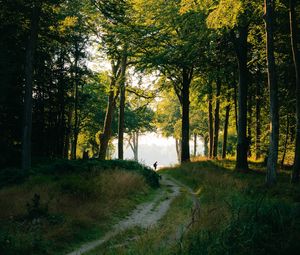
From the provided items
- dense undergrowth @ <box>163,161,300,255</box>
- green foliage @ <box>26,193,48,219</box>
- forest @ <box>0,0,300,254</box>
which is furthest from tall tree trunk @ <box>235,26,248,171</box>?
green foliage @ <box>26,193,48,219</box>

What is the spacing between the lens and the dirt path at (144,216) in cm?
992

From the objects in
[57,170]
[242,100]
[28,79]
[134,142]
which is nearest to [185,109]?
[242,100]

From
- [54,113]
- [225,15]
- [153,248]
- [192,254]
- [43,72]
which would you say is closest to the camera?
[192,254]

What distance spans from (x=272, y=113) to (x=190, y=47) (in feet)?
30.0

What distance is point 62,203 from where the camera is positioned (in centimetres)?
1230

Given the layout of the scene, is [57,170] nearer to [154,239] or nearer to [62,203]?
[62,203]

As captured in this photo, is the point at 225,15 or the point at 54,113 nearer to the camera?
the point at 225,15

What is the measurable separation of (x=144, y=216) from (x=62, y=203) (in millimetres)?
3055

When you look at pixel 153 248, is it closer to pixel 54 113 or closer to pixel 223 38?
pixel 223 38

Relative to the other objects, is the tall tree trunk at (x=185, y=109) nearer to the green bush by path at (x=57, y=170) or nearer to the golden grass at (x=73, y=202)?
the green bush by path at (x=57, y=170)

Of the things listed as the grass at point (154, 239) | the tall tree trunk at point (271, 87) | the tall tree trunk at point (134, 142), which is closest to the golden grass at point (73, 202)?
the grass at point (154, 239)

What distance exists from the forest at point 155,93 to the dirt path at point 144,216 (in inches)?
16.1

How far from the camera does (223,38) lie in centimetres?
2331

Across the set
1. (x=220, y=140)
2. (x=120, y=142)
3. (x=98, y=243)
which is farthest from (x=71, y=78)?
(x=220, y=140)
